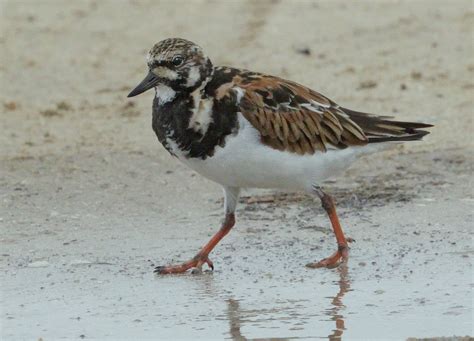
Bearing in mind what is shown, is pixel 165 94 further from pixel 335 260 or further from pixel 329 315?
pixel 329 315

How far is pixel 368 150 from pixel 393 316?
1.41 meters

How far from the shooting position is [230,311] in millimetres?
6504

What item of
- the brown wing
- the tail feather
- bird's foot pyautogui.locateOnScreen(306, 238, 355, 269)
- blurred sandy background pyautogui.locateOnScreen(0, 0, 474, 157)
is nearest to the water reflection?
bird's foot pyautogui.locateOnScreen(306, 238, 355, 269)

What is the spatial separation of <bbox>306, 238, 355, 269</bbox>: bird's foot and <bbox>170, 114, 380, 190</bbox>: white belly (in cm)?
41

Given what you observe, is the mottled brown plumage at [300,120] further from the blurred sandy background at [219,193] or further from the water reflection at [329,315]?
the water reflection at [329,315]

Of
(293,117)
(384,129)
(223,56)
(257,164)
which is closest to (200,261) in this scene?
(257,164)

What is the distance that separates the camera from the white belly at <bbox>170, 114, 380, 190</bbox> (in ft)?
22.2

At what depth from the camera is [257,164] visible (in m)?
6.84

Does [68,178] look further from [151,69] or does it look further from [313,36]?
[313,36]

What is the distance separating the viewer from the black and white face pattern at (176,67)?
688cm

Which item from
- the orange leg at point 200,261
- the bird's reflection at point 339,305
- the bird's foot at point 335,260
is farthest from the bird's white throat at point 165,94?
the bird's reflection at point 339,305

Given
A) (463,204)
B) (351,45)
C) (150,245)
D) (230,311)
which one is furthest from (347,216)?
(351,45)

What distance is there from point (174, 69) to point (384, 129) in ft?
4.62

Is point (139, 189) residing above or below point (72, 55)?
below
